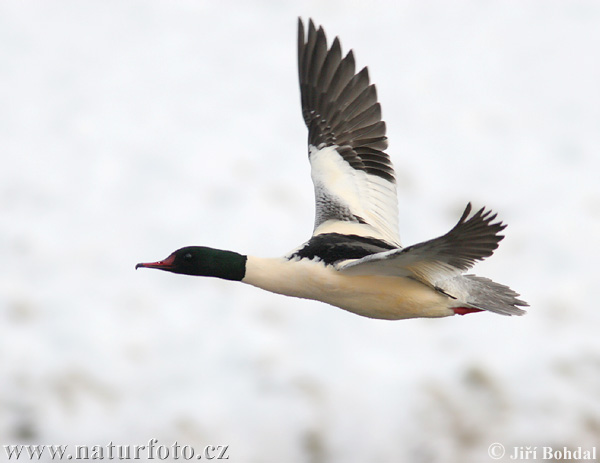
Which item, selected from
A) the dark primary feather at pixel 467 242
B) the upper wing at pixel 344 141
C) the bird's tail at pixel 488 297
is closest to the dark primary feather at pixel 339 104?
the upper wing at pixel 344 141

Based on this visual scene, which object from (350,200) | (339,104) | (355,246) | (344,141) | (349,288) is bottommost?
(349,288)

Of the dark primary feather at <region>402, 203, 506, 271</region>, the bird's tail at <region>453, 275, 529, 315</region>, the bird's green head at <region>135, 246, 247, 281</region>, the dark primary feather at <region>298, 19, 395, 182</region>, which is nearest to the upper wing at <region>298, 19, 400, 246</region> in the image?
the dark primary feather at <region>298, 19, 395, 182</region>

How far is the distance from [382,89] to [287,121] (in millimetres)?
1066

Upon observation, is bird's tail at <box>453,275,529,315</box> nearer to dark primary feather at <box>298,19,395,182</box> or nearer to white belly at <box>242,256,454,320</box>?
white belly at <box>242,256,454,320</box>

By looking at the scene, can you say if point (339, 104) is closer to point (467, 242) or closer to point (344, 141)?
point (344, 141)

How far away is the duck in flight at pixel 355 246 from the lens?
6086 mm

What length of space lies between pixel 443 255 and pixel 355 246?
765 mm

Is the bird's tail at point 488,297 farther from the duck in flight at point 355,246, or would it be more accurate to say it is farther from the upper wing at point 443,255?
the upper wing at point 443,255

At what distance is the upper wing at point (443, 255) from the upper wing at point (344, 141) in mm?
920

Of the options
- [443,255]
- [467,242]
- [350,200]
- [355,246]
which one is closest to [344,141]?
[350,200]

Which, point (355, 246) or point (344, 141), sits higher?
point (344, 141)

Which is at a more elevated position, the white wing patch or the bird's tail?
the white wing patch

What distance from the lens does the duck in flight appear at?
6086 mm

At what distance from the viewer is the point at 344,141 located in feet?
25.4
